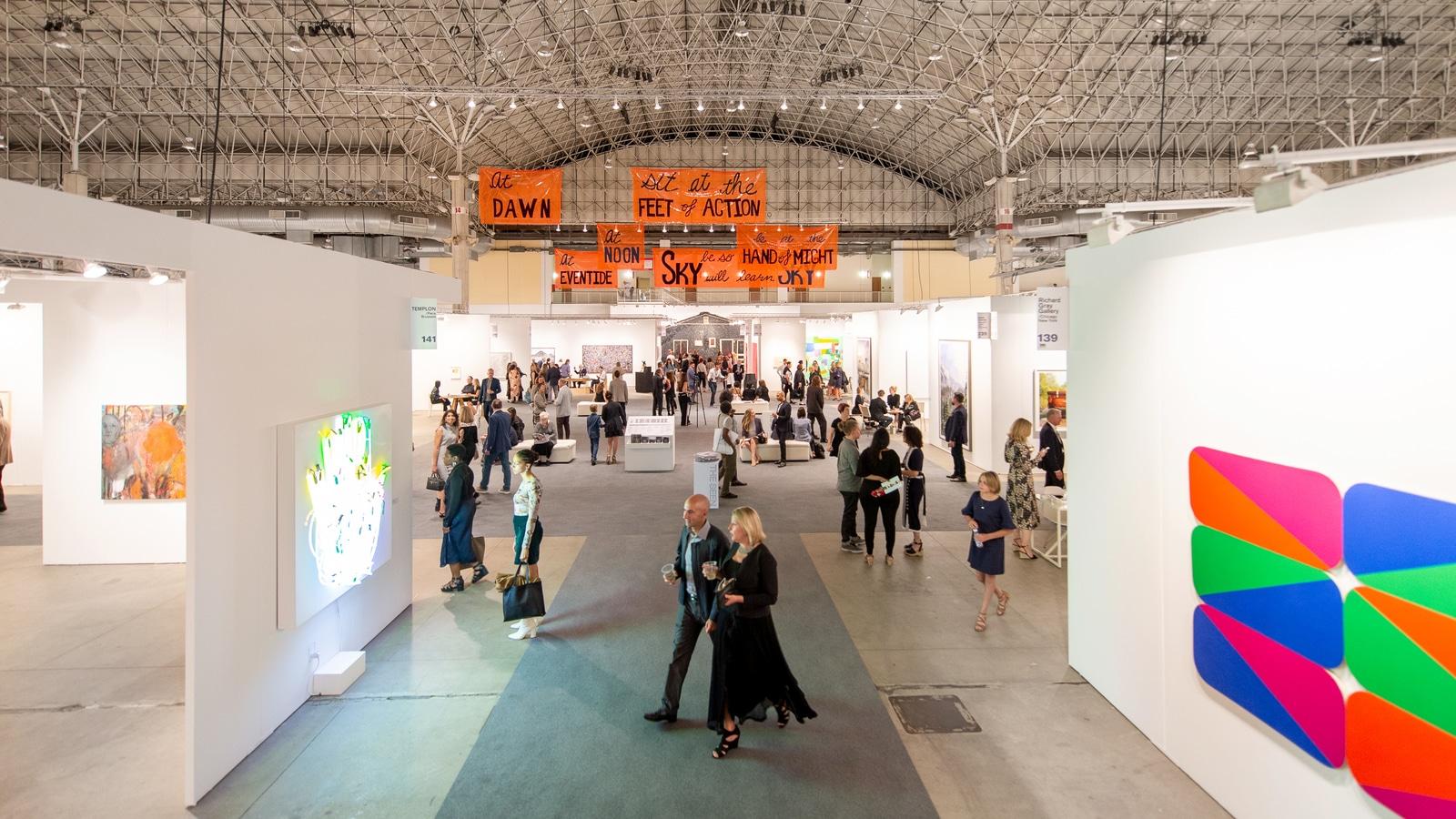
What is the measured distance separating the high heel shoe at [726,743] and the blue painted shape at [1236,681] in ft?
7.89

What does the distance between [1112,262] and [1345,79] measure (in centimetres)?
1948

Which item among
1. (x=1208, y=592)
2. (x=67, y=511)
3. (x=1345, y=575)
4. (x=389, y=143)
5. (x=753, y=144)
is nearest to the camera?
(x=1345, y=575)

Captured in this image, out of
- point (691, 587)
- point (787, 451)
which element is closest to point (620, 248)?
point (787, 451)

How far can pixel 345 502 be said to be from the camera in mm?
5008

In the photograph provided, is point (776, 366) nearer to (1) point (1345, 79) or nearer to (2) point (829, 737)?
(1) point (1345, 79)

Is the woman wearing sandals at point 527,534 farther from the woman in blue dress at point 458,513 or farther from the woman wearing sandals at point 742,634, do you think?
the woman wearing sandals at point 742,634

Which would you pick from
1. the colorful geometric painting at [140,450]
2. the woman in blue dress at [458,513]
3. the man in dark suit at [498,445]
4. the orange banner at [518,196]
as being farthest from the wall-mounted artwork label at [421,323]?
the orange banner at [518,196]

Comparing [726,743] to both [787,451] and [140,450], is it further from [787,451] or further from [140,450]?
[787,451]

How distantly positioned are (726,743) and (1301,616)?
2.74 metres

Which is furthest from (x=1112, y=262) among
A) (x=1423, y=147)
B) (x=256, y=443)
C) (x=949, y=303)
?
(x=949, y=303)

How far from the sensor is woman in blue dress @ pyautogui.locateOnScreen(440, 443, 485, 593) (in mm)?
6559

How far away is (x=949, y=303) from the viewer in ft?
49.5

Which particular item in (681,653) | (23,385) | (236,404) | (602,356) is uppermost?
(602,356)

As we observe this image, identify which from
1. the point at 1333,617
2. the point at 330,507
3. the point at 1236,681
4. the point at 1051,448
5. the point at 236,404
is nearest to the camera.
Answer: the point at 1333,617
